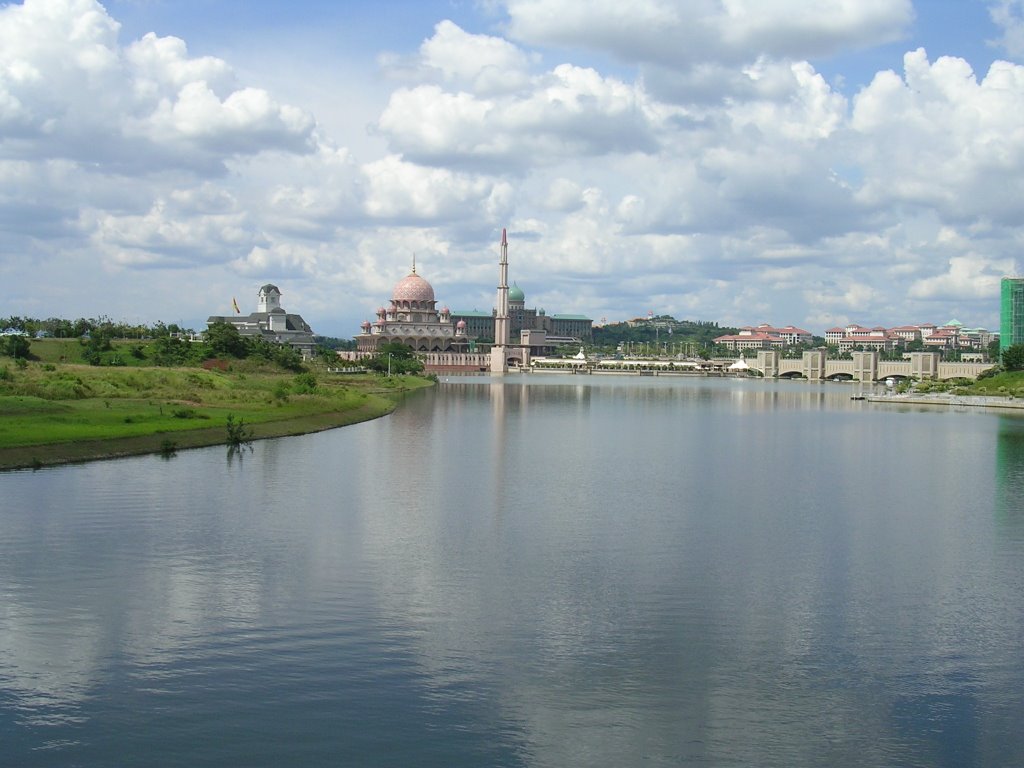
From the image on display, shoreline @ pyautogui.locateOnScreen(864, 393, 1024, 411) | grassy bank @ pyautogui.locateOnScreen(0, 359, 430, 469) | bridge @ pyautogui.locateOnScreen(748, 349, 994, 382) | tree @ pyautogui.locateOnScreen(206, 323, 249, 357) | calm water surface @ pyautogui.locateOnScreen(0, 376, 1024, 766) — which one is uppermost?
tree @ pyautogui.locateOnScreen(206, 323, 249, 357)

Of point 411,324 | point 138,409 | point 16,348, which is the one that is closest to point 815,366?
point 411,324

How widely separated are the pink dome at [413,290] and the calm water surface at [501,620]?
438ft

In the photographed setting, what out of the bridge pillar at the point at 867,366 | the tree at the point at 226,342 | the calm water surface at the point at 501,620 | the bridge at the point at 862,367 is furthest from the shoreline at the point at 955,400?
the bridge pillar at the point at 867,366

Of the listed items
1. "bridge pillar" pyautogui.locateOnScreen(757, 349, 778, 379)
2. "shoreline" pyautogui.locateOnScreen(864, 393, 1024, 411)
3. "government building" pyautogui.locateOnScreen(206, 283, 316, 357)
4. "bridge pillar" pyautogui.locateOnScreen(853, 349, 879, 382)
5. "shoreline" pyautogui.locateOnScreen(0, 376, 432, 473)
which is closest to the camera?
"shoreline" pyautogui.locateOnScreen(0, 376, 432, 473)

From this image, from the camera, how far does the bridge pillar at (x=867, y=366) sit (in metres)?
149

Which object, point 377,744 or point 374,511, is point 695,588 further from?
point 374,511

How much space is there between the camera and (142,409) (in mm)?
44344

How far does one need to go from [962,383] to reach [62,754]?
103922 mm

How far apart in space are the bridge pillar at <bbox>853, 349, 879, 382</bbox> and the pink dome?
6322 cm

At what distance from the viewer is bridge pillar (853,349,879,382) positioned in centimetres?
14912

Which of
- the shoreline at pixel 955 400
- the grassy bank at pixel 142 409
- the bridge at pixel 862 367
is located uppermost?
the bridge at pixel 862 367

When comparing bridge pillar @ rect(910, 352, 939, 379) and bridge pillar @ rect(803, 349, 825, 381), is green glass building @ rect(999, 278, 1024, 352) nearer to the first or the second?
bridge pillar @ rect(910, 352, 939, 379)

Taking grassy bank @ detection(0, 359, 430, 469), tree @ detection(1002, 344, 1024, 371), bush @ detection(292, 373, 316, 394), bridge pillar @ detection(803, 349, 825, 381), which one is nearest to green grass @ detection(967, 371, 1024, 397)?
tree @ detection(1002, 344, 1024, 371)

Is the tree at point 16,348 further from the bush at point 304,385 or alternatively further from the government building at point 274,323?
the government building at point 274,323
